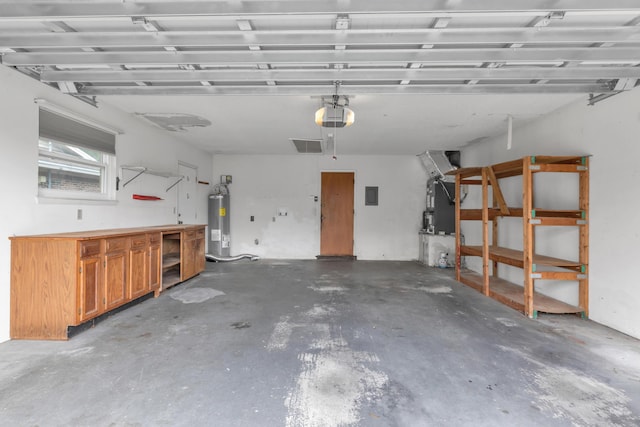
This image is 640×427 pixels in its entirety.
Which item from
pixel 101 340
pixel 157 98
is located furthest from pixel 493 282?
pixel 157 98

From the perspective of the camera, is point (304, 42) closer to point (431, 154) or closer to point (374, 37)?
point (374, 37)

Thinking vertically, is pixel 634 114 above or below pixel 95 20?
below

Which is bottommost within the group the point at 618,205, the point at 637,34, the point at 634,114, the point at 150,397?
the point at 150,397

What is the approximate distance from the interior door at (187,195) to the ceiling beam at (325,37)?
11.8 feet

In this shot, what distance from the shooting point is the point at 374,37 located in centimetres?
221

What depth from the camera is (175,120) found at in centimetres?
439

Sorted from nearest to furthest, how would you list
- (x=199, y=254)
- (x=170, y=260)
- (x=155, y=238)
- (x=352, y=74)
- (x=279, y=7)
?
(x=279, y=7) < (x=352, y=74) < (x=155, y=238) < (x=170, y=260) < (x=199, y=254)

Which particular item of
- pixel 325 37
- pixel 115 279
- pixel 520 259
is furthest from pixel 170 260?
pixel 520 259

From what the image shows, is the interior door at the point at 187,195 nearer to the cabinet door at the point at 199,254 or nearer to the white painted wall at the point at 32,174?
the cabinet door at the point at 199,254

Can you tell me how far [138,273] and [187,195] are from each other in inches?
111

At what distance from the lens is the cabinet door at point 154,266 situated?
151 inches

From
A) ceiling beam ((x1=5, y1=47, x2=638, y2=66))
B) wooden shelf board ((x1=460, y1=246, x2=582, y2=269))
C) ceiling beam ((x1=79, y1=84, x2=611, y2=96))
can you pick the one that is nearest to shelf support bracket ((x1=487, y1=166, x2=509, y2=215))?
wooden shelf board ((x1=460, y1=246, x2=582, y2=269))

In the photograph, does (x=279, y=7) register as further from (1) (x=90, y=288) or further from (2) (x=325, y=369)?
(1) (x=90, y=288)

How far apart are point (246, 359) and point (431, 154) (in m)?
5.82
